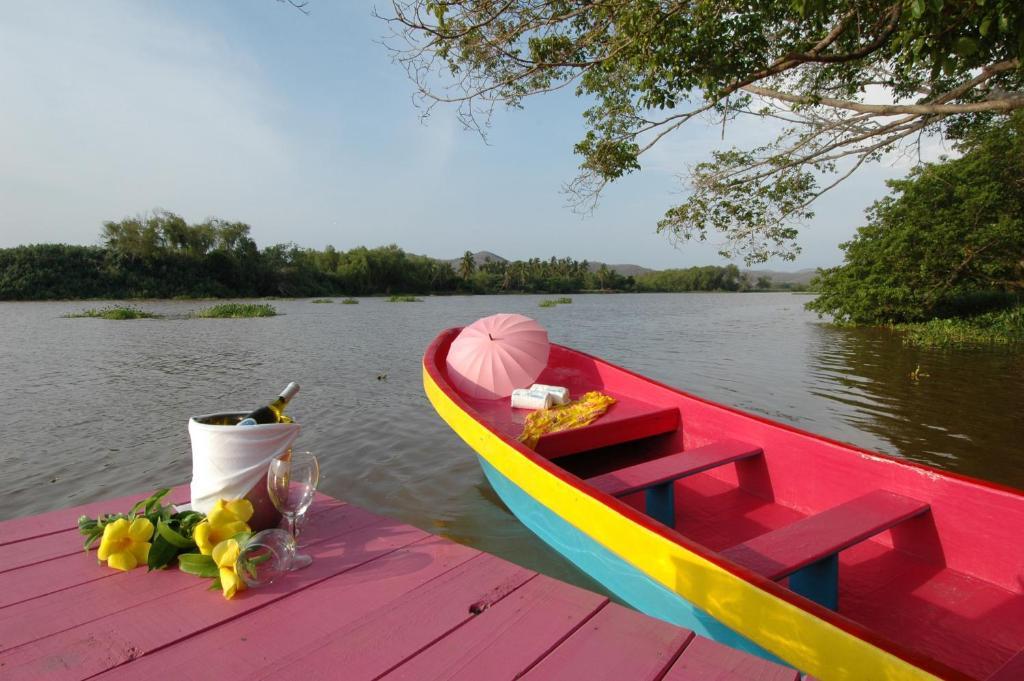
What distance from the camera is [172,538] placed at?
1518 millimetres

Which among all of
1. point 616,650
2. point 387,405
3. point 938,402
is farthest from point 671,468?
point 938,402

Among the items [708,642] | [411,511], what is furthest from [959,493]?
[411,511]

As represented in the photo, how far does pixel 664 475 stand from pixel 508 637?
6.43ft

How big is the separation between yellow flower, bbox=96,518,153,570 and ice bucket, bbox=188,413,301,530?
152 millimetres

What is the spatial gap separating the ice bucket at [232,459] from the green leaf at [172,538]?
0.11 m

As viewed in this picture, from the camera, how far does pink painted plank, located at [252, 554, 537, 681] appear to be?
109 cm

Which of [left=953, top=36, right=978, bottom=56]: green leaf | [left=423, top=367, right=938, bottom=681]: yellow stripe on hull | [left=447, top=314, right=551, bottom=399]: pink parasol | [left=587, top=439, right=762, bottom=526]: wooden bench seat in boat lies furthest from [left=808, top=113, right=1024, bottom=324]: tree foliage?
[left=423, top=367, right=938, bottom=681]: yellow stripe on hull

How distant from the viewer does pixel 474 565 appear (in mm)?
1514

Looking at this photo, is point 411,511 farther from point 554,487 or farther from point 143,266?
point 143,266

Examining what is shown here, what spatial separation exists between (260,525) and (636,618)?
1175mm

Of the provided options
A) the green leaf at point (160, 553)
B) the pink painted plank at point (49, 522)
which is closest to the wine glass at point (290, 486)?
the green leaf at point (160, 553)

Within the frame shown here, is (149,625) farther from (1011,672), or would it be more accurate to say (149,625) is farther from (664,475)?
(664,475)

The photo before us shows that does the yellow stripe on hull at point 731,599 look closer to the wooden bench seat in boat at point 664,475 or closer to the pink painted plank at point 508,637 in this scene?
the wooden bench seat in boat at point 664,475

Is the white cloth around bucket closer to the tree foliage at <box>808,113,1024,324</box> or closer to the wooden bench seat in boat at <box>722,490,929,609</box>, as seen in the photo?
the wooden bench seat in boat at <box>722,490,929,609</box>
